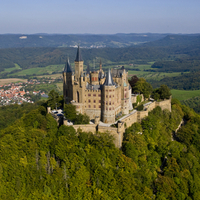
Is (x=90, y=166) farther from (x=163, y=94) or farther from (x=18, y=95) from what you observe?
(x=18, y=95)

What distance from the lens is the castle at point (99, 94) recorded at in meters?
57.9

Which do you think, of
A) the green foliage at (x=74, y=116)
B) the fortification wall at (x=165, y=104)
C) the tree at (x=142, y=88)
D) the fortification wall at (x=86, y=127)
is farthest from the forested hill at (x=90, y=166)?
the tree at (x=142, y=88)

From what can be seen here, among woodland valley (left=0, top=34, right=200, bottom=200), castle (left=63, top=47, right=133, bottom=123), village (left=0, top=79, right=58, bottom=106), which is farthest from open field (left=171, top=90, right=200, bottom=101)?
castle (left=63, top=47, right=133, bottom=123)

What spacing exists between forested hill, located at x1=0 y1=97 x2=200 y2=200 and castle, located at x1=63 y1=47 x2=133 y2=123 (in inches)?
249

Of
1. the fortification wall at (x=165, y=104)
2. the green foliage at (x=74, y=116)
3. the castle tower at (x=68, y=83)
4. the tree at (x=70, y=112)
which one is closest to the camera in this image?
the green foliage at (x=74, y=116)

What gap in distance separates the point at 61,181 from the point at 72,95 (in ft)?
68.7

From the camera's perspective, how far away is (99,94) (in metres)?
58.9

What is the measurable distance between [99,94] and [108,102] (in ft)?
9.69

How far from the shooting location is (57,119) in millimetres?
58531

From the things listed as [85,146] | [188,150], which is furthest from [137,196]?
[188,150]

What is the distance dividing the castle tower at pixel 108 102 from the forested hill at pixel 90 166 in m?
5.27

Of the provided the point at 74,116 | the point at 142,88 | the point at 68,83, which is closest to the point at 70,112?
the point at 74,116

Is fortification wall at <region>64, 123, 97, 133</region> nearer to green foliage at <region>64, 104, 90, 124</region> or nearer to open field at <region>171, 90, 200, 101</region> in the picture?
Result: green foliage at <region>64, 104, 90, 124</region>

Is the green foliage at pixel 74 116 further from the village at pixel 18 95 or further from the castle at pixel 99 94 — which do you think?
the village at pixel 18 95
